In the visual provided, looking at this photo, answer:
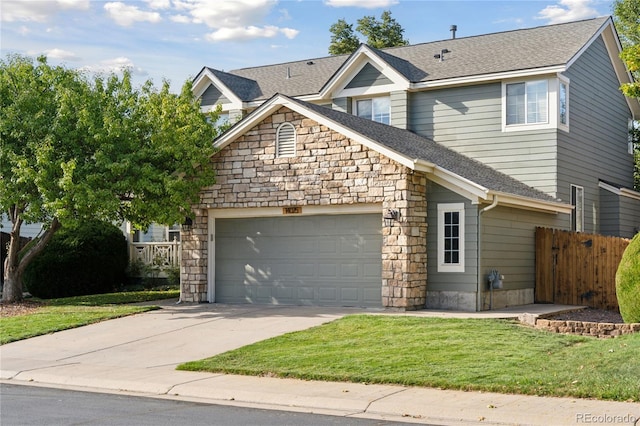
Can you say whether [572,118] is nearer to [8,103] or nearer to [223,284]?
[223,284]

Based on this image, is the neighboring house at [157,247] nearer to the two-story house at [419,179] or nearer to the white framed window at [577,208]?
the two-story house at [419,179]

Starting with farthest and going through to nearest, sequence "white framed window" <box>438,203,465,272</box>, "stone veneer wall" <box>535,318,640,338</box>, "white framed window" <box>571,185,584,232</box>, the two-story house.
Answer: "white framed window" <box>571,185,584,232</box> < "white framed window" <box>438,203,465,272</box> < the two-story house < "stone veneer wall" <box>535,318,640,338</box>

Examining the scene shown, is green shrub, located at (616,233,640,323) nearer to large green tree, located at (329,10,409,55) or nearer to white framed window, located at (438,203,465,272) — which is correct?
white framed window, located at (438,203,465,272)

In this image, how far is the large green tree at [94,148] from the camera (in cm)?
1902

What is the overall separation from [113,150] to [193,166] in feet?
6.39

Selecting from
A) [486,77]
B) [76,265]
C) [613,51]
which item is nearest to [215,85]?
[76,265]

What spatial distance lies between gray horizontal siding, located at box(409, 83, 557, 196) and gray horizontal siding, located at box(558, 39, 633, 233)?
49cm

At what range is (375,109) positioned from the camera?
991 inches

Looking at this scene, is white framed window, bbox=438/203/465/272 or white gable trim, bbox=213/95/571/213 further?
white framed window, bbox=438/203/465/272

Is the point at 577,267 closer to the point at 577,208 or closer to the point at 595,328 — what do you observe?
the point at 577,208

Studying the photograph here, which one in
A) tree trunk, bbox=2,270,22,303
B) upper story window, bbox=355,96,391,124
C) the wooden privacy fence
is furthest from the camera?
upper story window, bbox=355,96,391,124

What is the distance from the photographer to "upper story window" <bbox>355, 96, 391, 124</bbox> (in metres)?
24.9

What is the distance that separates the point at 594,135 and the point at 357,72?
300 inches

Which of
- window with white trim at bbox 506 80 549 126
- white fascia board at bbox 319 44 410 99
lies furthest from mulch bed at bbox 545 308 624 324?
white fascia board at bbox 319 44 410 99
